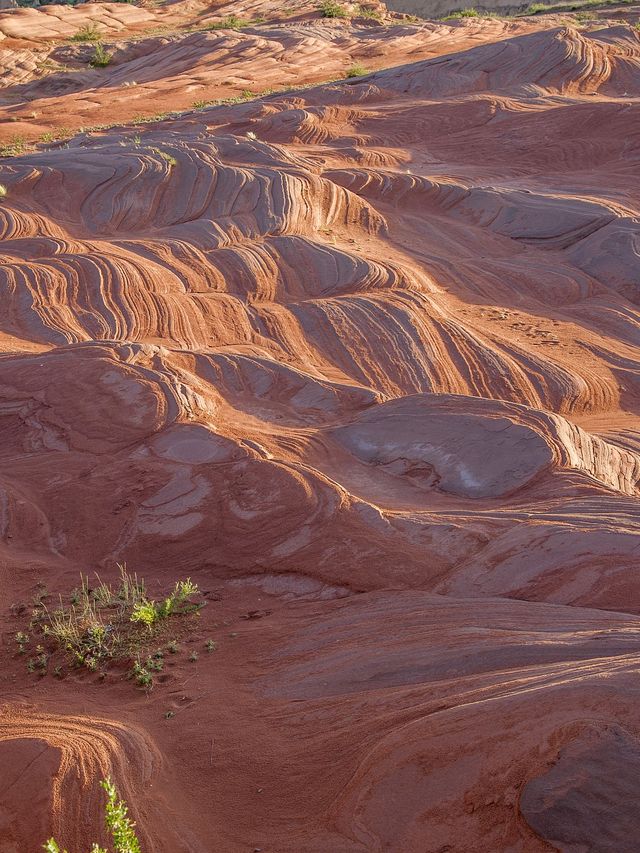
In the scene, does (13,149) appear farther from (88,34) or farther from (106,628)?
(88,34)

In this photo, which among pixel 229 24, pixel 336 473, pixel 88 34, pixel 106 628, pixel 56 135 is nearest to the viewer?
pixel 106 628

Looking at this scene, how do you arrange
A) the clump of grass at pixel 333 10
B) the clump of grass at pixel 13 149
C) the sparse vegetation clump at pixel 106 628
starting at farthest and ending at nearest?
the clump of grass at pixel 333 10, the clump of grass at pixel 13 149, the sparse vegetation clump at pixel 106 628

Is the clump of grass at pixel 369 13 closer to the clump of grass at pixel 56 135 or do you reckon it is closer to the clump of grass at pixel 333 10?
the clump of grass at pixel 333 10

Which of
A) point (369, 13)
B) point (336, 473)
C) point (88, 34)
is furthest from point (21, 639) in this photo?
point (369, 13)

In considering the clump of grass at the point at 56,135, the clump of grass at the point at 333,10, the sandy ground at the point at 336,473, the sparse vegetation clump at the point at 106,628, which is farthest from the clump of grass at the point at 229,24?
the sparse vegetation clump at the point at 106,628

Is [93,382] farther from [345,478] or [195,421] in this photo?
[345,478]
